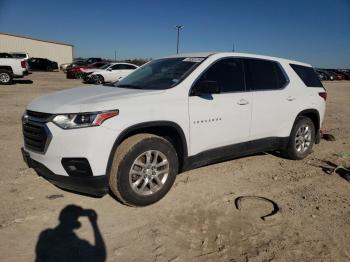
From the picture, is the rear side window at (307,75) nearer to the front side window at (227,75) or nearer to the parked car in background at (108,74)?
the front side window at (227,75)

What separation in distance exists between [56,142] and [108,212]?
1.00m

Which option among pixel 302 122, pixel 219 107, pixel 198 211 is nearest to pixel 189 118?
pixel 219 107

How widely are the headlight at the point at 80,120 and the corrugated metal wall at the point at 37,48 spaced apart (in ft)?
177

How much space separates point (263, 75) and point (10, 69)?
18.1 metres

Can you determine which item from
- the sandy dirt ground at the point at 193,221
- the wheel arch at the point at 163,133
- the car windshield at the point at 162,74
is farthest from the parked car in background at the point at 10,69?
the wheel arch at the point at 163,133

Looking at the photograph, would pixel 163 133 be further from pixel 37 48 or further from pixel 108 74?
pixel 37 48

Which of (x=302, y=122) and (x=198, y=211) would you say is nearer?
(x=198, y=211)

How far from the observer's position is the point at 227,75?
15.9 feet

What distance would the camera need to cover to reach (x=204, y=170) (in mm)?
5480

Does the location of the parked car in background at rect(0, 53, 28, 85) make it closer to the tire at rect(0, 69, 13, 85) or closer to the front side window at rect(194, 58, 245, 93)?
the tire at rect(0, 69, 13, 85)

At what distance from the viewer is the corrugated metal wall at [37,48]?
51.4m

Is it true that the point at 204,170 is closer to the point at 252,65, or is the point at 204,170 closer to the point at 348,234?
the point at 252,65

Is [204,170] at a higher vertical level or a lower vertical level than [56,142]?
lower

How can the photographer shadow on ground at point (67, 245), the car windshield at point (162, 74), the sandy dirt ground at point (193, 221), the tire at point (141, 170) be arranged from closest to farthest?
the photographer shadow on ground at point (67, 245) → the sandy dirt ground at point (193, 221) → the tire at point (141, 170) → the car windshield at point (162, 74)
